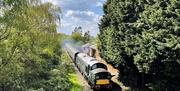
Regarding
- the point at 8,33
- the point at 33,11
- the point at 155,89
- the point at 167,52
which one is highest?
the point at 33,11

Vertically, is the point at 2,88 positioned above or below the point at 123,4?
below

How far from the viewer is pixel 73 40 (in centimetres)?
16988

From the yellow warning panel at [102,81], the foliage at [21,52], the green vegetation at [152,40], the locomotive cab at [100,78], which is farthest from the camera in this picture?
the yellow warning panel at [102,81]

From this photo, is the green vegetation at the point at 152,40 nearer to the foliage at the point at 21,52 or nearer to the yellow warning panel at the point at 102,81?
the yellow warning panel at the point at 102,81

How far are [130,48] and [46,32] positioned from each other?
13610mm

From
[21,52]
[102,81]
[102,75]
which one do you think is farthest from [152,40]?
[102,81]

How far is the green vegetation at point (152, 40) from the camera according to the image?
32.2m

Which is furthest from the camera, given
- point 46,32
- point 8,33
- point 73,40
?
point 73,40

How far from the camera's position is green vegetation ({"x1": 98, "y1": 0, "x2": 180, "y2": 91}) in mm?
32156

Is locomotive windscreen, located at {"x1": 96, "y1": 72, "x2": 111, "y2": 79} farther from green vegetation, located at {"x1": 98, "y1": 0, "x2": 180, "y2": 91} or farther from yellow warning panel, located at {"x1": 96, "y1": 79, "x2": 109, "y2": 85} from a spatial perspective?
green vegetation, located at {"x1": 98, "y1": 0, "x2": 180, "y2": 91}

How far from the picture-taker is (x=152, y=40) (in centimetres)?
3375

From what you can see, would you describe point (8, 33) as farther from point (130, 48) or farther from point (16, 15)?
point (130, 48)

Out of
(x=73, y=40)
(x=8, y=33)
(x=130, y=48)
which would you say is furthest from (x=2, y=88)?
(x=73, y=40)

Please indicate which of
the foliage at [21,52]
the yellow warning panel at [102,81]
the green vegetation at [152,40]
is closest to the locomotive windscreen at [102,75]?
the yellow warning panel at [102,81]
